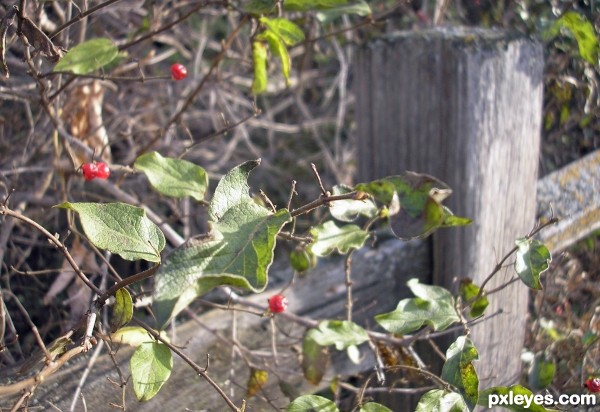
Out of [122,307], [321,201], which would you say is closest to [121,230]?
[122,307]

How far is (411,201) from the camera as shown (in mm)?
896

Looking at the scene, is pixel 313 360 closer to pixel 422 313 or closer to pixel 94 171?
pixel 422 313

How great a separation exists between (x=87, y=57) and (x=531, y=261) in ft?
2.55

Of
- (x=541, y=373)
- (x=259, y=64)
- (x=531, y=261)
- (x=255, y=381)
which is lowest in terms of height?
(x=541, y=373)

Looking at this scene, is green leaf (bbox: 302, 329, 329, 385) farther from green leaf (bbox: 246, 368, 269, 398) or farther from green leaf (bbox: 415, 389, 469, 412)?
green leaf (bbox: 415, 389, 469, 412)

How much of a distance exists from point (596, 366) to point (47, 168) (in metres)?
1.34

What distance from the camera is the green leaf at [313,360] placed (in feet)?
3.63

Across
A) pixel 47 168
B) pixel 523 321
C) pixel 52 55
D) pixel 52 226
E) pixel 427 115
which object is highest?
pixel 52 55

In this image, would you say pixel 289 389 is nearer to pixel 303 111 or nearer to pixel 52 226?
pixel 52 226

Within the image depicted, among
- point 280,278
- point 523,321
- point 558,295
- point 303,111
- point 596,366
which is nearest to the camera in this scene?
point 280,278

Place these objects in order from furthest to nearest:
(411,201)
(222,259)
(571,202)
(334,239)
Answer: (571,202) → (334,239) → (411,201) → (222,259)

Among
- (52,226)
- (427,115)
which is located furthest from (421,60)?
(52,226)

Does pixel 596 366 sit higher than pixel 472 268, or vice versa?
pixel 472 268

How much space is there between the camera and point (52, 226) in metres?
1.81
